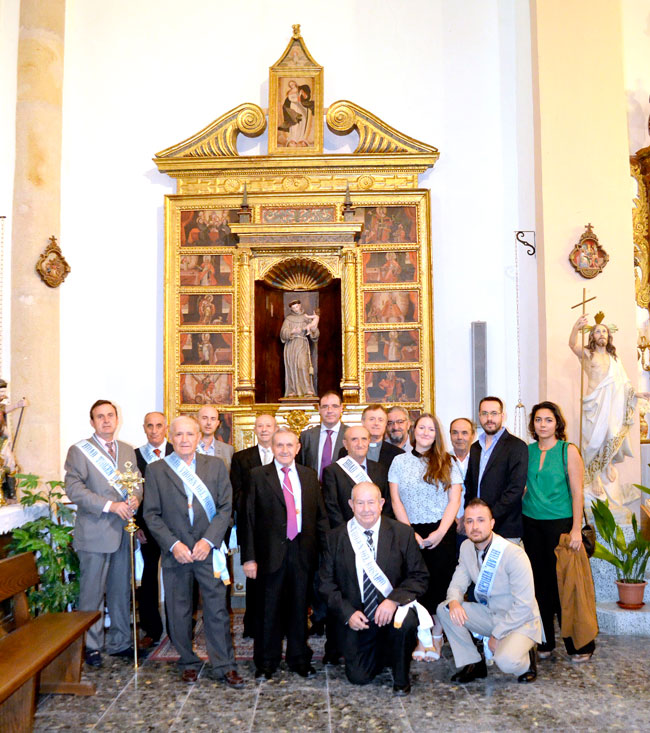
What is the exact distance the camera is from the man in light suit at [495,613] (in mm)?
4629

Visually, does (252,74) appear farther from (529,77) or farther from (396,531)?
(396,531)

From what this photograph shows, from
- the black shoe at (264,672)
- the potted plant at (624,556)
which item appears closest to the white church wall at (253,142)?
the potted plant at (624,556)

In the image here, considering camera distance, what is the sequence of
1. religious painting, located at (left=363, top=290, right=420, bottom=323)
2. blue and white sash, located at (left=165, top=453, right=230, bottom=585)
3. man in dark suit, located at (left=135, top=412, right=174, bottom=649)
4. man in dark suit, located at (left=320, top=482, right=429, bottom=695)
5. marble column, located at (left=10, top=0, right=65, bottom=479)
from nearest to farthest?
1. man in dark suit, located at (left=320, top=482, right=429, bottom=695)
2. blue and white sash, located at (left=165, top=453, right=230, bottom=585)
3. man in dark suit, located at (left=135, top=412, right=174, bottom=649)
4. marble column, located at (left=10, top=0, right=65, bottom=479)
5. religious painting, located at (left=363, top=290, right=420, bottom=323)

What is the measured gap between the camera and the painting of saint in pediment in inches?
352

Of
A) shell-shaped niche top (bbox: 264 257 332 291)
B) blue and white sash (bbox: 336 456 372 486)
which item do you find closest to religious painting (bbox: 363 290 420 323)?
shell-shaped niche top (bbox: 264 257 332 291)

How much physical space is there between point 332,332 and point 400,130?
2605mm

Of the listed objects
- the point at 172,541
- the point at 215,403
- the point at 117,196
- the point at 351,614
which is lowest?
the point at 351,614

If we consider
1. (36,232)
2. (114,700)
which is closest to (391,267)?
(36,232)

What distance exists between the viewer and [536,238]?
8.46 m

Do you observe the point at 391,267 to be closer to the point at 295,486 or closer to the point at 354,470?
the point at 354,470

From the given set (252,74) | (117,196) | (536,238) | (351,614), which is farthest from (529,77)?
(351,614)

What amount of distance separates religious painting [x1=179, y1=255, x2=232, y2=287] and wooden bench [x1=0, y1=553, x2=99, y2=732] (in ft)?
15.2

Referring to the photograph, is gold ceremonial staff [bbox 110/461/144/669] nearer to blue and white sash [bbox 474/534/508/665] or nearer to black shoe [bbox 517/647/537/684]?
blue and white sash [bbox 474/534/508/665]

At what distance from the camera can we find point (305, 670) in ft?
15.8
